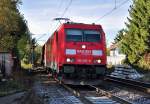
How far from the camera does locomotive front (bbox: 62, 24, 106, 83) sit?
81.5ft

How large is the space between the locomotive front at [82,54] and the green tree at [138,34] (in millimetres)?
25397

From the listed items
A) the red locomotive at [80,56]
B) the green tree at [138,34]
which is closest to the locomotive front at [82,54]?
the red locomotive at [80,56]

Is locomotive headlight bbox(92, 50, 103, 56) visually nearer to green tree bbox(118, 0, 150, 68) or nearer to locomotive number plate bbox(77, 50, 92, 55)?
locomotive number plate bbox(77, 50, 92, 55)

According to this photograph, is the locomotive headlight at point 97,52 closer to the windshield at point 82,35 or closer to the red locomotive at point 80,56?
the red locomotive at point 80,56

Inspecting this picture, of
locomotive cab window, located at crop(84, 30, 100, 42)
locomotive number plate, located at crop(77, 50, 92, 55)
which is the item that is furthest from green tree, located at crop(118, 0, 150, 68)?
locomotive number plate, located at crop(77, 50, 92, 55)

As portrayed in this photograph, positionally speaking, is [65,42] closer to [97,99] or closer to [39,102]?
[97,99]

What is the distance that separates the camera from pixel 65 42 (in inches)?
982

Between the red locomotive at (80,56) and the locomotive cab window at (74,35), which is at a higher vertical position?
the locomotive cab window at (74,35)

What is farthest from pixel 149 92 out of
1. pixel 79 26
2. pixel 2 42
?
pixel 2 42

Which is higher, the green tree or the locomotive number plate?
the green tree

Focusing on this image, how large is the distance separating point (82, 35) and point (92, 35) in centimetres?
56

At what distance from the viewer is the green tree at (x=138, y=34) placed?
51.9 metres

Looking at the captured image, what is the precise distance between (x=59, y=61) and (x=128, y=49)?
31.1 m

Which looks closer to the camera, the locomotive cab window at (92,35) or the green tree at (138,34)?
the locomotive cab window at (92,35)
